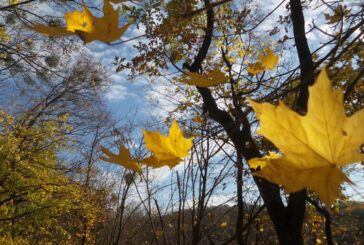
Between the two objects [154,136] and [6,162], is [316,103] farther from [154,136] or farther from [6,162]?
[6,162]

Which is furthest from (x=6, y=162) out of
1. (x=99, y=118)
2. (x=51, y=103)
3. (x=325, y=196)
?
(x=325, y=196)

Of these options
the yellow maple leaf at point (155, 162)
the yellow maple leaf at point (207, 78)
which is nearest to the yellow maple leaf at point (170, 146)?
the yellow maple leaf at point (155, 162)

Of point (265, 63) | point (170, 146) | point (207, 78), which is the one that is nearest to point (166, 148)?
point (170, 146)

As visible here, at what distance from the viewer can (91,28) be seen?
1.57ft

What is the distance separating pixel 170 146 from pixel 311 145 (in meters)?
0.27

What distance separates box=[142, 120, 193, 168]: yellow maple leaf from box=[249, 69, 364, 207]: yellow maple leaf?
0.21 m

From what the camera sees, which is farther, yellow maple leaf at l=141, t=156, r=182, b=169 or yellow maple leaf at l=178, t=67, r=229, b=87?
yellow maple leaf at l=178, t=67, r=229, b=87

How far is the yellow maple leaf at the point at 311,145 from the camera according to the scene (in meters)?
0.26

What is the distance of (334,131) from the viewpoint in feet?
0.88

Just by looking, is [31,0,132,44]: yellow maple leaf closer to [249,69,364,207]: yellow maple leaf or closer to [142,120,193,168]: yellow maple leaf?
[142,120,193,168]: yellow maple leaf

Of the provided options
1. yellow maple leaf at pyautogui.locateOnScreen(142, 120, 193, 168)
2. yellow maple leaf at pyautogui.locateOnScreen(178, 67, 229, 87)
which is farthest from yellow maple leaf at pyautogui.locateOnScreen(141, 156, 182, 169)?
yellow maple leaf at pyautogui.locateOnScreen(178, 67, 229, 87)

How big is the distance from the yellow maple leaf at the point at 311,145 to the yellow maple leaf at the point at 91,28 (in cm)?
33

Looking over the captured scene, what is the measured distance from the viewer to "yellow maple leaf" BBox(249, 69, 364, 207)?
10.2 inches

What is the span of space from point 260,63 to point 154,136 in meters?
0.59
